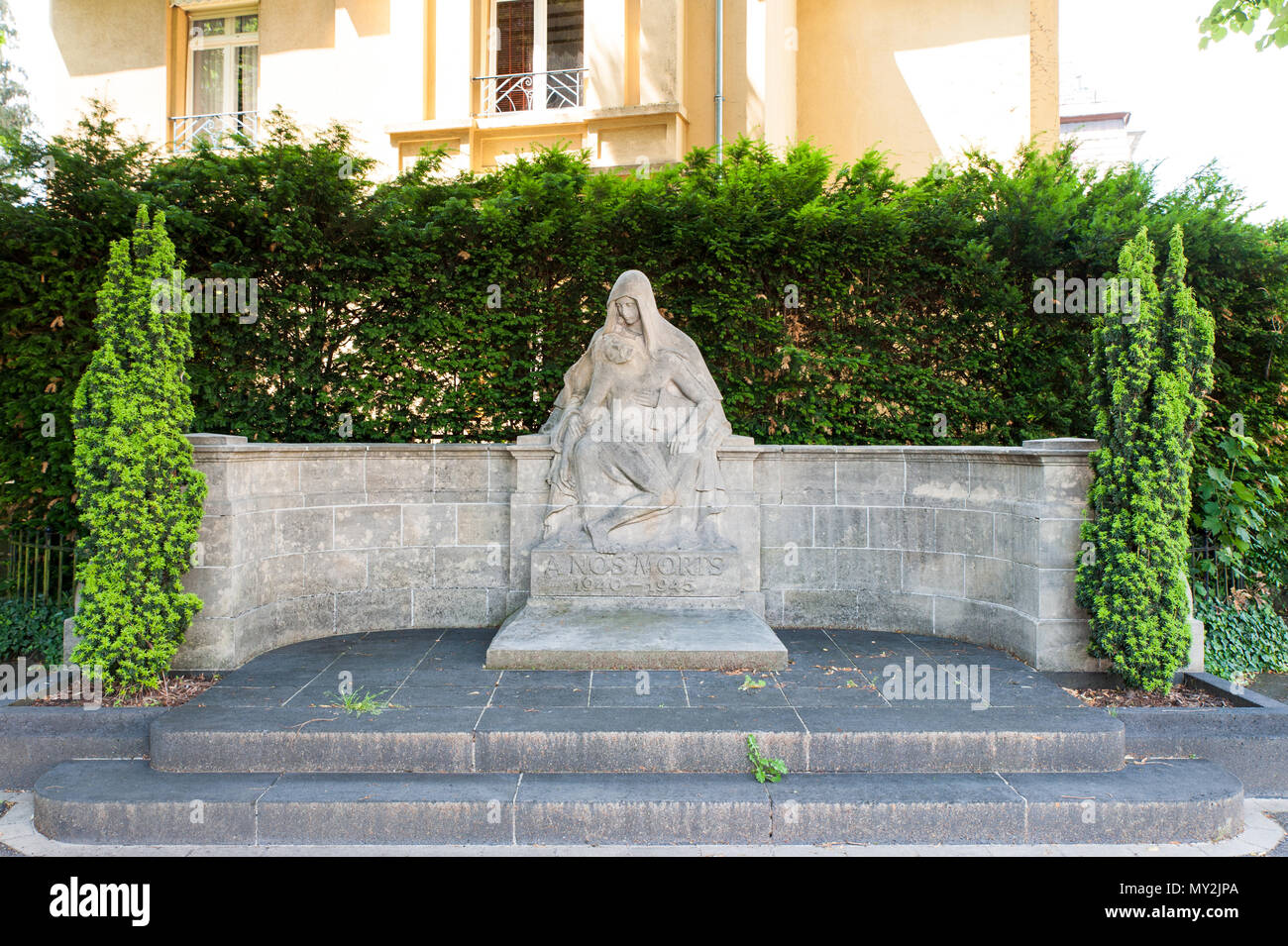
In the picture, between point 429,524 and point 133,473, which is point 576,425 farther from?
point 133,473

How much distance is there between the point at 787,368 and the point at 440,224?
3.26 meters

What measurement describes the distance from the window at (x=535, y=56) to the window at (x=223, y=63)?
422 centimetres

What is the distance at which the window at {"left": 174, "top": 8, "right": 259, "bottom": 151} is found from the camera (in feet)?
43.5

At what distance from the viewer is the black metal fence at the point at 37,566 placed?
7.03 meters

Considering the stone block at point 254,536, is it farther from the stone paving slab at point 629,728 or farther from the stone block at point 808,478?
the stone block at point 808,478

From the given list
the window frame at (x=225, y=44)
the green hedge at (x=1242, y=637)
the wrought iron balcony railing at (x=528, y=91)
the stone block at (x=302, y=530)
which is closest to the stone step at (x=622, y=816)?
the stone block at (x=302, y=530)

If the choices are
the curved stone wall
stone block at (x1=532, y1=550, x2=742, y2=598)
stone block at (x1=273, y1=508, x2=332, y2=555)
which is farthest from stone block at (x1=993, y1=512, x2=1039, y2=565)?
stone block at (x1=273, y1=508, x2=332, y2=555)

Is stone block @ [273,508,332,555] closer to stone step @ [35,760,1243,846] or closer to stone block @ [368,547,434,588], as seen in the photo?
stone block @ [368,547,434,588]

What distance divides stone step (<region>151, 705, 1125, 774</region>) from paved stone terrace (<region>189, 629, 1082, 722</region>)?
29cm

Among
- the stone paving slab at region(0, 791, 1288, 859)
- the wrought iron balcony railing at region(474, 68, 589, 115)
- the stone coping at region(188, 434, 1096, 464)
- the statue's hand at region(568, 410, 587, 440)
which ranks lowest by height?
the stone paving slab at region(0, 791, 1288, 859)

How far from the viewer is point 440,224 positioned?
23.7 ft

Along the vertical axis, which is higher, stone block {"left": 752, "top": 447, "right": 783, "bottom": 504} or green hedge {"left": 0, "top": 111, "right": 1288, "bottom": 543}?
green hedge {"left": 0, "top": 111, "right": 1288, "bottom": 543}

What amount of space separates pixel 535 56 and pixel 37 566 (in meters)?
8.96

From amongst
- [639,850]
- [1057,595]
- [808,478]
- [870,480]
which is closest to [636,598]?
[808,478]
